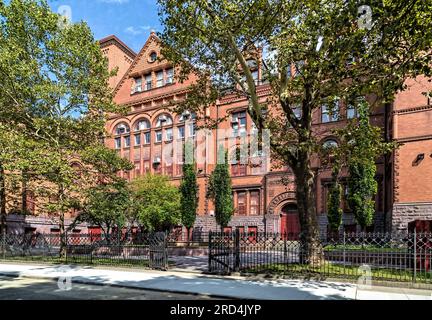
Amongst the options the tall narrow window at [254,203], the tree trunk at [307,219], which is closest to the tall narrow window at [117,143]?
the tall narrow window at [254,203]

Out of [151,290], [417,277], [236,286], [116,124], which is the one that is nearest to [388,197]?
[417,277]

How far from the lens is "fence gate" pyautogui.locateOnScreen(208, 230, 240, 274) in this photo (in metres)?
14.9

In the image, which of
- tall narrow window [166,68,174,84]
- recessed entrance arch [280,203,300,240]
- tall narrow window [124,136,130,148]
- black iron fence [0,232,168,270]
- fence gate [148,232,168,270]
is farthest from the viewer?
tall narrow window [124,136,130,148]

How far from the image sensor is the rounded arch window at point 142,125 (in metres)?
42.3

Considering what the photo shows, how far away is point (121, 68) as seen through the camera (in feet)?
158

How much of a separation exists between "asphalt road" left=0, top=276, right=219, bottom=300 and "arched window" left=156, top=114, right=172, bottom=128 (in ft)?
94.7

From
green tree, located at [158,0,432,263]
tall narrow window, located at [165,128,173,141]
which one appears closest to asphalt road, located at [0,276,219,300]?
green tree, located at [158,0,432,263]

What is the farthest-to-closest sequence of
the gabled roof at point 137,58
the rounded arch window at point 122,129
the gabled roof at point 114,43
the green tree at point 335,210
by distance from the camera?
1. the gabled roof at point 114,43
2. the rounded arch window at point 122,129
3. the gabled roof at point 137,58
4. the green tree at point 335,210

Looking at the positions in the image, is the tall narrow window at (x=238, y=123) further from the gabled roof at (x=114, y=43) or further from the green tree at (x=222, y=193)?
the gabled roof at (x=114, y=43)

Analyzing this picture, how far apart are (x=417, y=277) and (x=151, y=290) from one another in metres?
8.99

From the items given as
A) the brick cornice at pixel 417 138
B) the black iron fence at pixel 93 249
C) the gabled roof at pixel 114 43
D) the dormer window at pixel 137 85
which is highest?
the gabled roof at pixel 114 43

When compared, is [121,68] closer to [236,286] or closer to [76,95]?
[76,95]

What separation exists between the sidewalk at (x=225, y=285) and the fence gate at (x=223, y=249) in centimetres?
88

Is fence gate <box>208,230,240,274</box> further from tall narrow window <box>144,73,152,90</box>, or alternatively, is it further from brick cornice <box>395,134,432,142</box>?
tall narrow window <box>144,73,152,90</box>
